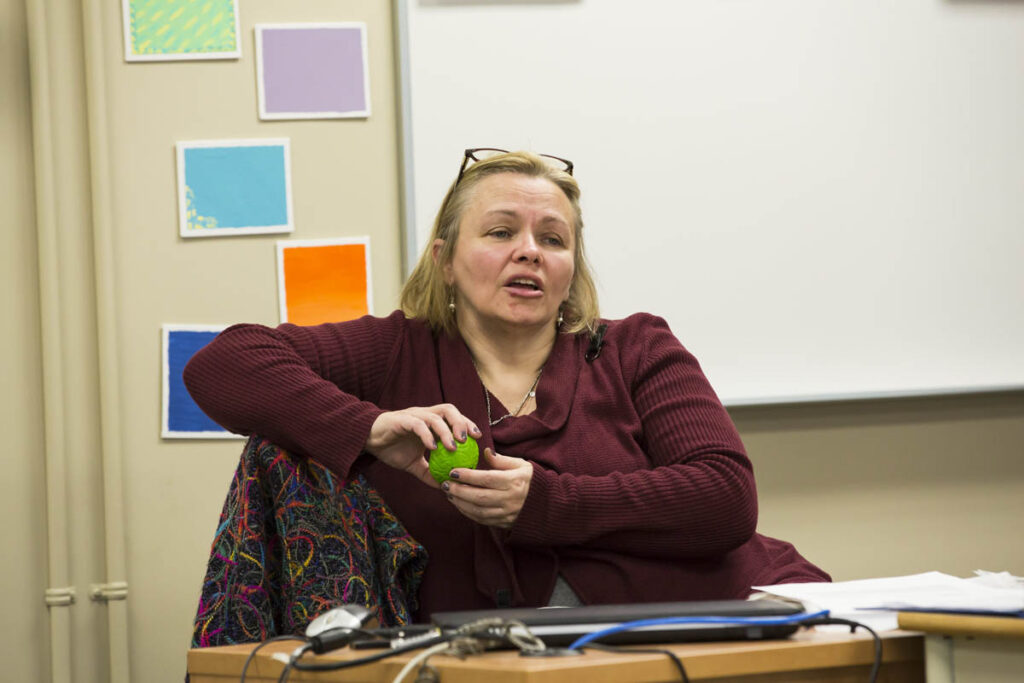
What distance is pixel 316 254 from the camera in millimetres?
2271

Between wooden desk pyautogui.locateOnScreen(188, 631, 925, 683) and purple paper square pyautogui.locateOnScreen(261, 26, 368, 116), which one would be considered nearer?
wooden desk pyautogui.locateOnScreen(188, 631, 925, 683)

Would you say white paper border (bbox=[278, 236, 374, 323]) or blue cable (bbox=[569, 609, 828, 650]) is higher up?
white paper border (bbox=[278, 236, 374, 323])

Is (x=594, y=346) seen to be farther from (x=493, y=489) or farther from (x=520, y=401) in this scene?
(x=493, y=489)

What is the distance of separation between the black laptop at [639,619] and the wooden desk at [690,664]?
1cm

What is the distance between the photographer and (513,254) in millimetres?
1659

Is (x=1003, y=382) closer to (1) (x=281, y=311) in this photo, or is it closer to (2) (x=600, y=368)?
(2) (x=600, y=368)

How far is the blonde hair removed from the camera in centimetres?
175

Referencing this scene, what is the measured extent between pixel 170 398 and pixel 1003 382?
1.94 metres

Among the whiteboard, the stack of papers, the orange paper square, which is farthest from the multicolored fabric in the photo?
the whiteboard

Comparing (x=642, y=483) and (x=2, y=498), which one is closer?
(x=642, y=483)

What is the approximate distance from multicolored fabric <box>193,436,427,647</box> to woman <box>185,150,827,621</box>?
0.04 m

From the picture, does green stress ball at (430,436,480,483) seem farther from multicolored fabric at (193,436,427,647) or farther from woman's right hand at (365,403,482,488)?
multicolored fabric at (193,436,427,647)

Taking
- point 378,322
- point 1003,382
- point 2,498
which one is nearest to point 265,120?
point 378,322

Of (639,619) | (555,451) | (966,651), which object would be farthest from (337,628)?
(555,451)
